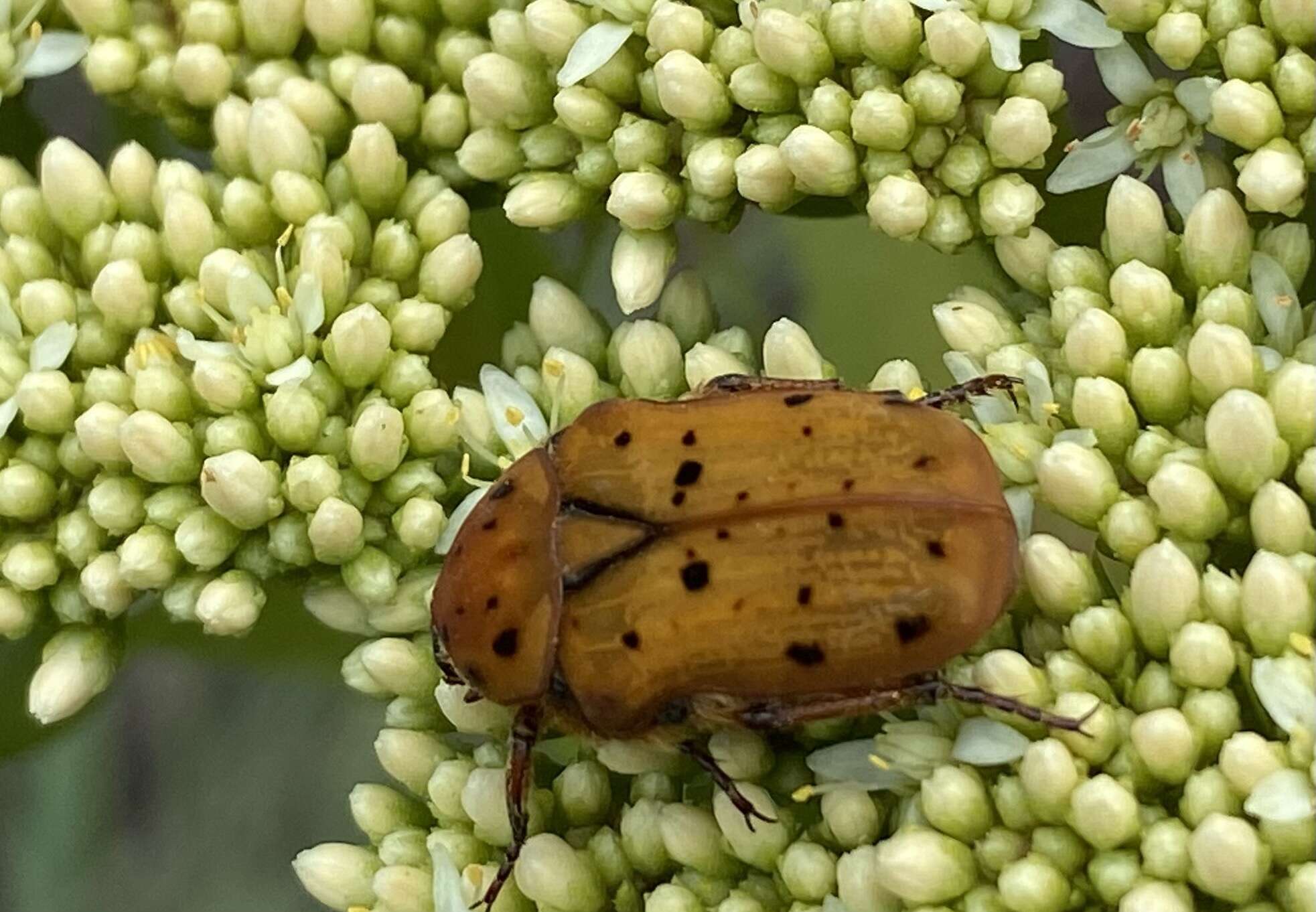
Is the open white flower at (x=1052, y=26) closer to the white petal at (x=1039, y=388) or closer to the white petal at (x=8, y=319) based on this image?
the white petal at (x=1039, y=388)

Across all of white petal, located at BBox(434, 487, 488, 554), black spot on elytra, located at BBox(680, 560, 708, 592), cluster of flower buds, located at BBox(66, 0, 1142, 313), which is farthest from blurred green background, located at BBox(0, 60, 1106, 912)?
black spot on elytra, located at BBox(680, 560, 708, 592)

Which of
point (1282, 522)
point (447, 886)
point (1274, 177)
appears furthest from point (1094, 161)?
point (447, 886)

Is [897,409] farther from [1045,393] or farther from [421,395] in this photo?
[421,395]

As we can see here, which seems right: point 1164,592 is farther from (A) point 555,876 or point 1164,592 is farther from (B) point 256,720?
(B) point 256,720

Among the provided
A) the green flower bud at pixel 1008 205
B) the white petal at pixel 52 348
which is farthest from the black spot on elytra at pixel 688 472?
the white petal at pixel 52 348

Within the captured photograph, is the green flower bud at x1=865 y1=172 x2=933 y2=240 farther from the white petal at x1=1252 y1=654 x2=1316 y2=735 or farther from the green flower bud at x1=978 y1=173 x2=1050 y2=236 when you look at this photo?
the white petal at x1=1252 y1=654 x2=1316 y2=735

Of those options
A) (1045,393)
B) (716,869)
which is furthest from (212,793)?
(1045,393)
